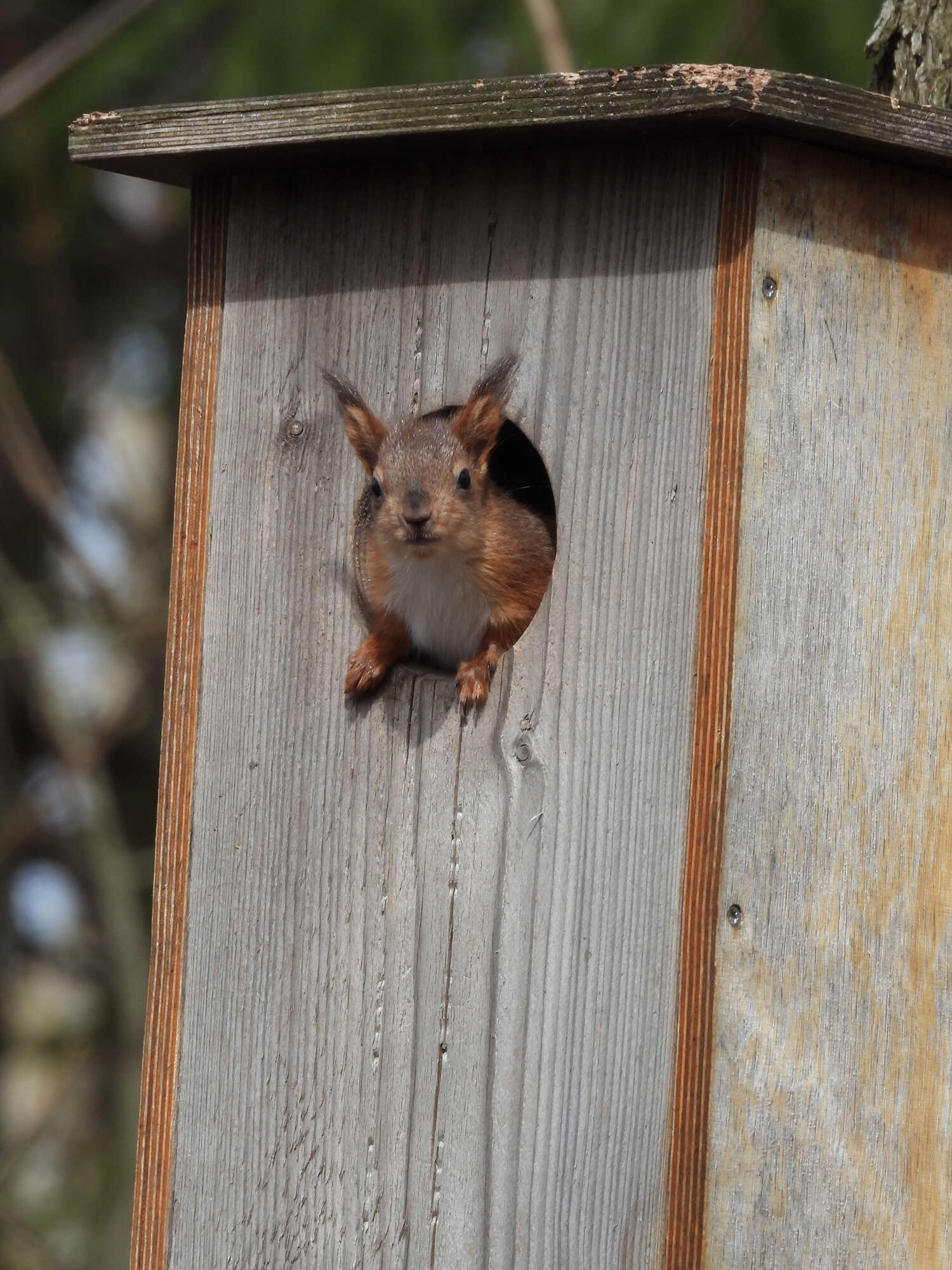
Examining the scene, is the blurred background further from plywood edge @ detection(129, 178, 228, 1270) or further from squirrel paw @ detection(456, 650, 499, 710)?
squirrel paw @ detection(456, 650, 499, 710)

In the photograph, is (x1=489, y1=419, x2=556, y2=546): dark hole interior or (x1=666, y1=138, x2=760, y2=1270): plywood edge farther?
(x1=489, y1=419, x2=556, y2=546): dark hole interior

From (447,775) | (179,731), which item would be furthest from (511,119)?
(179,731)

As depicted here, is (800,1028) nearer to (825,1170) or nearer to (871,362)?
Result: (825,1170)

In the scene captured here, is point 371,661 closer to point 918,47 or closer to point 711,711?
point 711,711

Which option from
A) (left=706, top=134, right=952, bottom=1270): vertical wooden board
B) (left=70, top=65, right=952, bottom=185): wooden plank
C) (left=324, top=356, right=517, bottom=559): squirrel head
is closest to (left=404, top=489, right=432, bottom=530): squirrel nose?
(left=324, top=356, right=517, bottom=559): squirrel head

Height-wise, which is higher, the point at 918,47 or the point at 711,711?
the point at 918,47

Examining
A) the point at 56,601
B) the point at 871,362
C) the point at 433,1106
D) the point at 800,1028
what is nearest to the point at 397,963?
the point at 433,1106

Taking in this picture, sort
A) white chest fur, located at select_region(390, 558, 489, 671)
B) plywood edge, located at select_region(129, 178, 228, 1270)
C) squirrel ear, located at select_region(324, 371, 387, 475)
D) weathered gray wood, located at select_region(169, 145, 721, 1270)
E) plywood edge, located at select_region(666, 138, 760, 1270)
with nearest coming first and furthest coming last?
plywood edge, located at select_region(666, 138, 760, 1270) < weathered gray wood, located at select_region(169, 145, 721, 1270) < squirrel ear, located at select_region(324, 371, 387, 475) < plywood edge, located at select_region(129, 178, 228, 1270) < white chest fur, located at select_region(390, 558, 489, 671)

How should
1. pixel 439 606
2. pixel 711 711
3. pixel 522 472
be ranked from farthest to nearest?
pixel 522 472, pixel 439 606, pixel 711 711
